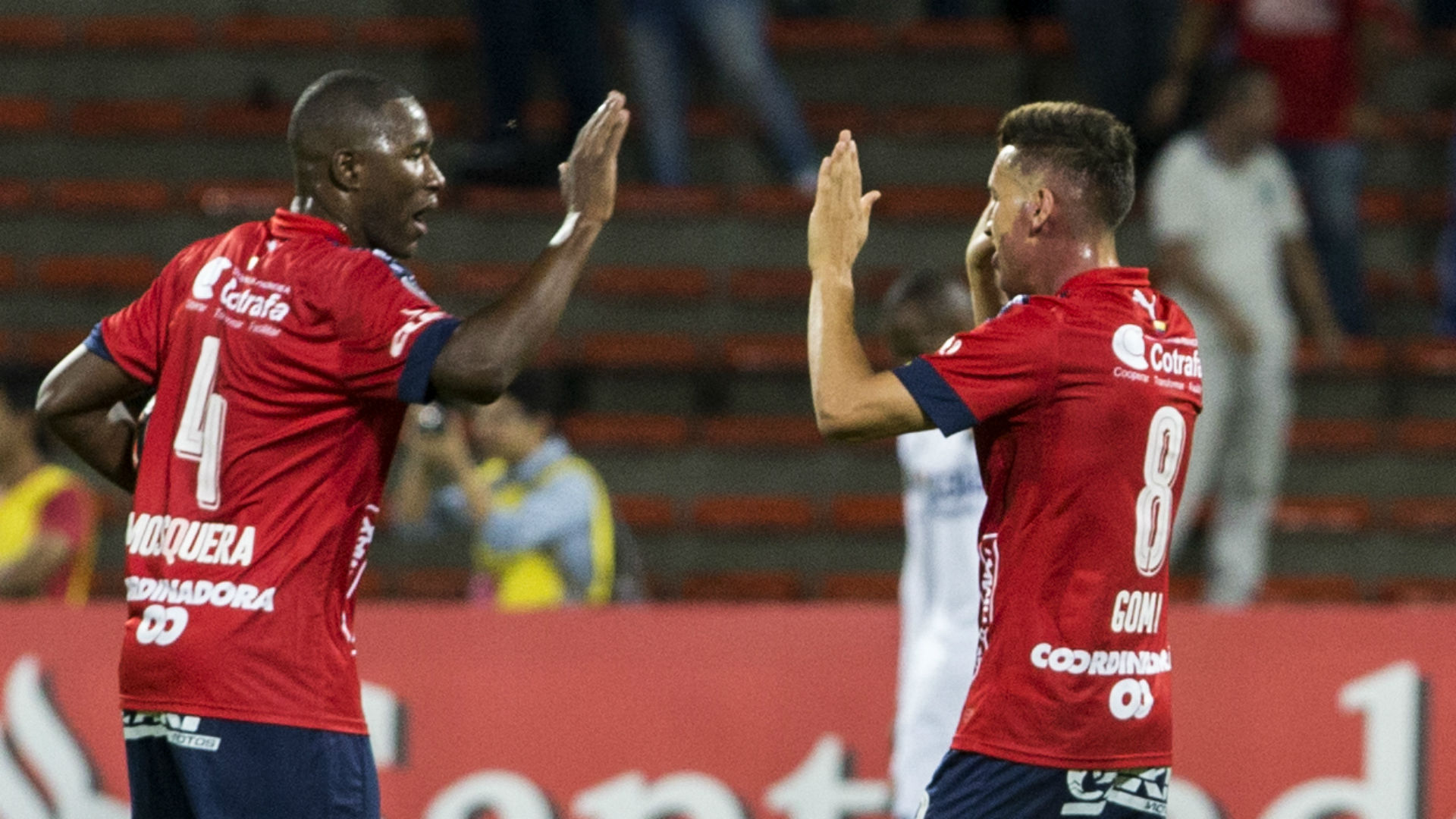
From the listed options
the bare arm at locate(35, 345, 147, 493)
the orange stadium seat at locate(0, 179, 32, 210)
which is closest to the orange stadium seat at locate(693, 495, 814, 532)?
the orange stadium seat at locate(0, 179, 32, 210)

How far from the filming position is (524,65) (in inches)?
371

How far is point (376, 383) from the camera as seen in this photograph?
3416 millimetres

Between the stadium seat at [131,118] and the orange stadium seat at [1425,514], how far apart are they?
5.95 meters

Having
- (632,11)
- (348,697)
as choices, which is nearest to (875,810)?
(348,697)

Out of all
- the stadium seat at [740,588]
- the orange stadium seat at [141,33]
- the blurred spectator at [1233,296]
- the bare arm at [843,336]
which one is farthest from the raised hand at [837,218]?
the orange stadium seat at [141,33]

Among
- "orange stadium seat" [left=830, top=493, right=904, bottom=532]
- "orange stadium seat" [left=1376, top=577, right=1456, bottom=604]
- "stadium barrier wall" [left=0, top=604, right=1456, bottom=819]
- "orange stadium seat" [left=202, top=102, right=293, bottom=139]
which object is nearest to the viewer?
"stadium barrier wall" [left=0, top=604, right=1456, bottom=819]

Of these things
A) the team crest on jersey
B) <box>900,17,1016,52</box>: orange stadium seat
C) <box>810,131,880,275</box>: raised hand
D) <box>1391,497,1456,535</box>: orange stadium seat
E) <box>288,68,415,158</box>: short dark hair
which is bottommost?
<box>1391,497,1456,535</box>: orange stadium seat

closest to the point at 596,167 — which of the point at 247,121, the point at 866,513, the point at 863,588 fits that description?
the point at 863,588

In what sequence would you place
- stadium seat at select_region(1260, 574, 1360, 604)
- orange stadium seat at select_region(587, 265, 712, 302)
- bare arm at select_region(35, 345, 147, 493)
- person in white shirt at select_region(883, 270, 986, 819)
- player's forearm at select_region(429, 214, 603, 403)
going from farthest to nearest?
orange stadium seat at select_region(587, 265, 712, 302) → stadium seat at select_region(1260, 574, 1360, 604) → person in white shirt at select_region(883, 270, 986, 819) → bare arm at select_region(35, 345, 147, 493) → player's forearm at select_region(429, 214, 603, 403)

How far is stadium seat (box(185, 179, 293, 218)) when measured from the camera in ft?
30.7

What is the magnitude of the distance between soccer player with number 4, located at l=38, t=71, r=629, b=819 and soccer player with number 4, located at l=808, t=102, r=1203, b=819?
0.56 meters

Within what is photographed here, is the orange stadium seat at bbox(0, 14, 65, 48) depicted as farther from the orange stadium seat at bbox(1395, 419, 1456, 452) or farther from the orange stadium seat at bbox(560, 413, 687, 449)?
the orange stadium seat at bbox(1395, 419, 1456, 452)

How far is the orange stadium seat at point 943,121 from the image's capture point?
965 cm

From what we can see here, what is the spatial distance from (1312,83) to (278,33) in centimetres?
498
